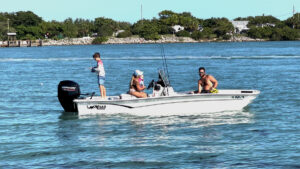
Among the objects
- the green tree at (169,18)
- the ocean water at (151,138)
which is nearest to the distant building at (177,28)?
the green tree at (169,18)

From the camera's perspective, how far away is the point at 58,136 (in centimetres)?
1789

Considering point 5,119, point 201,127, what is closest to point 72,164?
point 201,127

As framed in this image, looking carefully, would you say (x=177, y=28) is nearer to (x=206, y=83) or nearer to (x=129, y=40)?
(x=129, y=40)

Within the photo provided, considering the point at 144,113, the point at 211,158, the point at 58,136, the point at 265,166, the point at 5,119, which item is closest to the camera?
the point at 265,166

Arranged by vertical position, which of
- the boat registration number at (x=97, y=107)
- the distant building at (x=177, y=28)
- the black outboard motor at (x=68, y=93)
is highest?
the distant building at (x=177, y=28)

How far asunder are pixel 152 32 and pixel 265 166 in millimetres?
173791

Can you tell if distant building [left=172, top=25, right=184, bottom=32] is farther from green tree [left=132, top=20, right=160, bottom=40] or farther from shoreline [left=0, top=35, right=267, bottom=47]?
green tree [left=132, top=20, right=160, bottom=40]

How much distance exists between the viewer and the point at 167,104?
1994 centimetres

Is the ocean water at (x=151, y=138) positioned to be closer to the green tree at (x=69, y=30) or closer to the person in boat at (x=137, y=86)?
the person in boat at (x=137, y=86)

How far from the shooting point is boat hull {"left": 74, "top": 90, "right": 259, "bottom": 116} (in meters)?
19.9

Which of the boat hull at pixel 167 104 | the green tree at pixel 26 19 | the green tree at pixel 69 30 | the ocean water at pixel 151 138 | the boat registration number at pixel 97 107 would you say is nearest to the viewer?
the ocean water at pixel 151 138

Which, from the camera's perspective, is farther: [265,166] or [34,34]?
[34,34]

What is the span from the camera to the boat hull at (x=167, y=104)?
1989cm

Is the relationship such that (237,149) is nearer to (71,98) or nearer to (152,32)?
(71,98)
